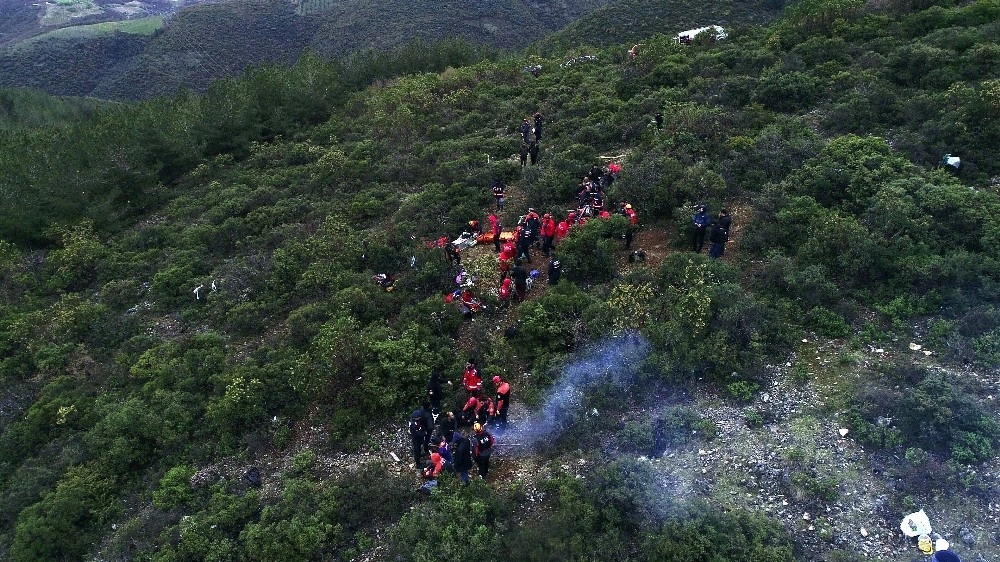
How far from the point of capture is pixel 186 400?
13688 mm

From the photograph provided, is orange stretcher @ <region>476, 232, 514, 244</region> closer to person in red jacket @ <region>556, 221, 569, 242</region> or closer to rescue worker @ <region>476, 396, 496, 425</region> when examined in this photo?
person in red jacket @ <region>556, 221, 569, 242</region>

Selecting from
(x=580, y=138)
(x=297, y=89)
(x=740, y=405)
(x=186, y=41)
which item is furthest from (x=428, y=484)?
(x=186, y=41)

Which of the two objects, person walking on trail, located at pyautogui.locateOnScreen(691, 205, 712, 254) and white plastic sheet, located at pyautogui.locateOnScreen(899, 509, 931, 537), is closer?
white plastic sheet, located at pyautogui.locateOnScreen(899, 509, 931, 537)

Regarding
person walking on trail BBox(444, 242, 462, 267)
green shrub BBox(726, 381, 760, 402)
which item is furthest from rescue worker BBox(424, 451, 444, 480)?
person walking on trail BBox(444, 242, 462, 267)

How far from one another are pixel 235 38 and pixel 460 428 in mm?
93631

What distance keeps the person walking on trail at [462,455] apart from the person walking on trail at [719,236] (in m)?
8.35

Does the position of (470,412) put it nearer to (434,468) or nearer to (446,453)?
(446,453)

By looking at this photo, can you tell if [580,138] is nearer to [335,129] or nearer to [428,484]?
[335,129]

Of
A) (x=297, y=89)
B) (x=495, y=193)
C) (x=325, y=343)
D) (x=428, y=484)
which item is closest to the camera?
(x=428, y=484)

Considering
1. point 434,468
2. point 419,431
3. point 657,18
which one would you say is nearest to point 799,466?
point 434,468

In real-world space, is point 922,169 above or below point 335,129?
above

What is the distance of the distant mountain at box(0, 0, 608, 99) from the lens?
255 ft

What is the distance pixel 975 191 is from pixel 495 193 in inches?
526

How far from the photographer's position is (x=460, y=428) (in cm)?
1168
